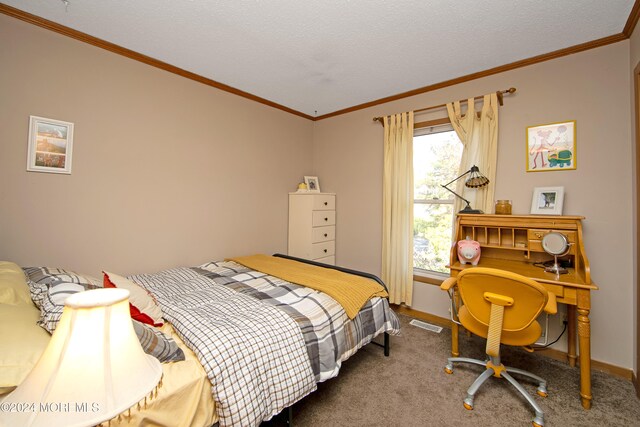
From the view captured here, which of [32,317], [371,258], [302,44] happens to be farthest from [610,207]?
[32,317]

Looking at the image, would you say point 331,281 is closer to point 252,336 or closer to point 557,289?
point 252,336

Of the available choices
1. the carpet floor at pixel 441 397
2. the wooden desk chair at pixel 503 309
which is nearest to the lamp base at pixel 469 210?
the wooden desk chair at pixel 503 309

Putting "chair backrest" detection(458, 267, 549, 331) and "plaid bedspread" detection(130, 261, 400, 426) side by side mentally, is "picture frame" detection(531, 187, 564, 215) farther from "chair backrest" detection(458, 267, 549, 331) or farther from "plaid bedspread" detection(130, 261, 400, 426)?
"plaid bedspread" detection(130, 261, 400, 426)

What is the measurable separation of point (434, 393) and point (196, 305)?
1.73m

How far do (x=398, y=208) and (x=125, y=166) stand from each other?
9.14 ft

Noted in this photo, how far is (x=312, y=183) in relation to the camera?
13.2 feet

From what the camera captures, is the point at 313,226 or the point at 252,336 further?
the point at 313,226

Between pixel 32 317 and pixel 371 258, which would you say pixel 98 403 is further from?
pixel 371 258

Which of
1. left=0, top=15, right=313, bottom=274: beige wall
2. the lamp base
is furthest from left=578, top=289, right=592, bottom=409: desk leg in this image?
A: left=0, top=15, right=313, bottom=274: beige wall

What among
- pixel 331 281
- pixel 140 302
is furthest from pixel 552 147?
pixel 140 302

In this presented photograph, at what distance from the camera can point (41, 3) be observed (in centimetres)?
Result: 184

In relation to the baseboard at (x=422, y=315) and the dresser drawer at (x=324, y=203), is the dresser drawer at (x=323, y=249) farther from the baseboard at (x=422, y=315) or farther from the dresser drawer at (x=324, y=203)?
the baseboard at (x=422, y=315)

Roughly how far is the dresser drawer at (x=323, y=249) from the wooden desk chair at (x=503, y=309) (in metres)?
1.99

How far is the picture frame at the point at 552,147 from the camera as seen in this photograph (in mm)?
2283
